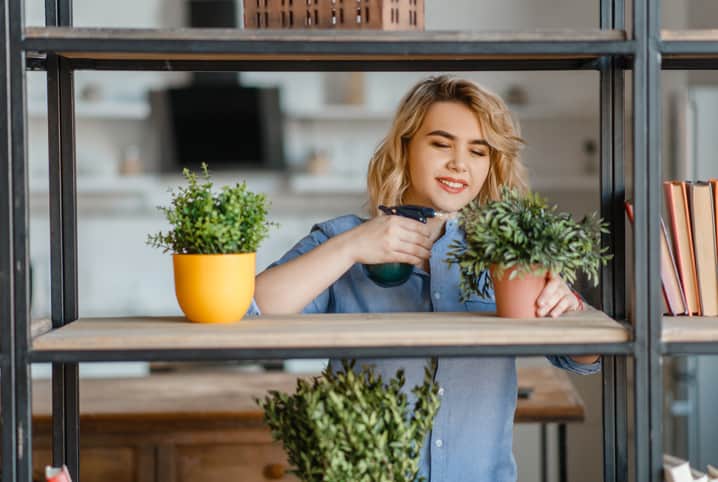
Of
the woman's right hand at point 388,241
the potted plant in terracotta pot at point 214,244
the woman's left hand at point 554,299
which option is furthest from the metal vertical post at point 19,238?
the woman's left hand at point 554,299

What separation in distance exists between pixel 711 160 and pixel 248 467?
2393mm

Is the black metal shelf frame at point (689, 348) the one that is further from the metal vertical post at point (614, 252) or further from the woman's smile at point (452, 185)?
the woman's smile at point (452, 185)

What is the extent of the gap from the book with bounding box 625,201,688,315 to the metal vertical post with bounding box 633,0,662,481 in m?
0.14

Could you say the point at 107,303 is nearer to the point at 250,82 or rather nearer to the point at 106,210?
the point at 106,210

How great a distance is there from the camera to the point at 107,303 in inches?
207

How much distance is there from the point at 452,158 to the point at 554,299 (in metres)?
0.41

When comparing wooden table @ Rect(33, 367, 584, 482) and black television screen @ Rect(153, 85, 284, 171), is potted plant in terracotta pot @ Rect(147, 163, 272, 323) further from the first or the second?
black television screen @ Rect(153, 85, 284, 171)

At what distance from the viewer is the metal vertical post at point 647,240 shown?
134cm

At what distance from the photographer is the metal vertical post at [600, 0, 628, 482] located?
1.56 meters

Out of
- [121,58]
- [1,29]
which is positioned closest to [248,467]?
[121,58]

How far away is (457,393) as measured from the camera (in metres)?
1.75

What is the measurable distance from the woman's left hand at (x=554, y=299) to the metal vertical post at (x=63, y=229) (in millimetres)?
753

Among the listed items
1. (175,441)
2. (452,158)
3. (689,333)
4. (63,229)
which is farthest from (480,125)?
(175,441)

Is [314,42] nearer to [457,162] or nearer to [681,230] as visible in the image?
[457,162]
